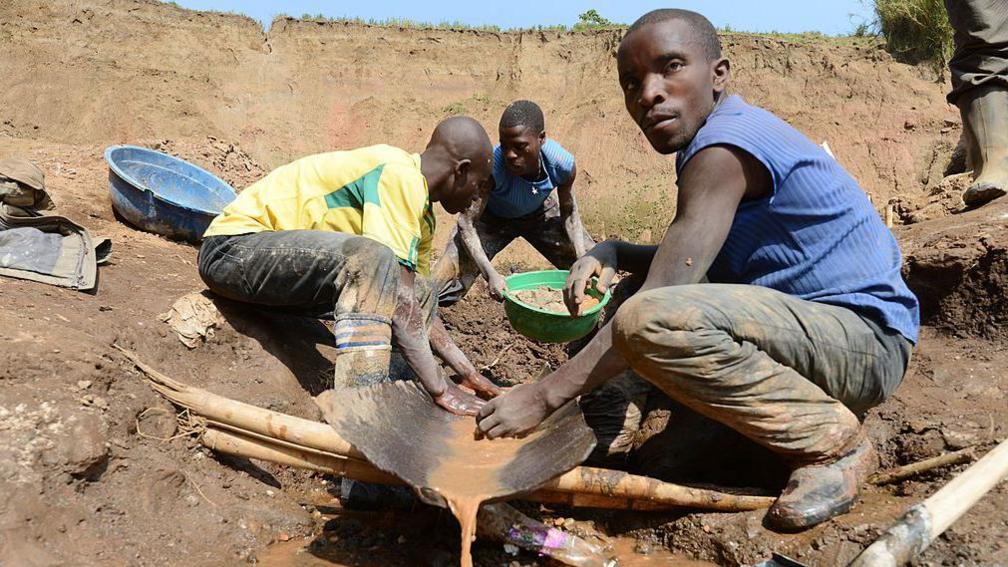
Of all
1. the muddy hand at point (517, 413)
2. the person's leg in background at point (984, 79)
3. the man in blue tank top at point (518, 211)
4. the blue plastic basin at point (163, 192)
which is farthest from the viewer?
the blue plastic basin at point (163, 192)

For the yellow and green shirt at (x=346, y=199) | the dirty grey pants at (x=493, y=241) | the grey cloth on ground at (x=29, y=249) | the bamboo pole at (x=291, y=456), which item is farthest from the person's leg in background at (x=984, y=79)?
the grey cloth on ground at (x=29, y=249)

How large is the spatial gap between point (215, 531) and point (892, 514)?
212cm

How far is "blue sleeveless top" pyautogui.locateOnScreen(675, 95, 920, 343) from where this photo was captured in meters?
2.30

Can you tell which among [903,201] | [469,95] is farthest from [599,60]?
[903,201]

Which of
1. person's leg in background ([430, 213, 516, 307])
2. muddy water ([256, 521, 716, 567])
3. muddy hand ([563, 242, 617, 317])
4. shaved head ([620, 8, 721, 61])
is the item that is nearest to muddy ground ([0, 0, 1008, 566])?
muddy water ([256, 521, 716, 567])

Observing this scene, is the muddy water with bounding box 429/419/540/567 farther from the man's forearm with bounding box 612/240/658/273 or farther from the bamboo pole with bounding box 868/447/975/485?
the bamboo pole with bounding box 868/447/975/485

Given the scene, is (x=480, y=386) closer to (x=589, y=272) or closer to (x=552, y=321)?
(x=552, y=321)

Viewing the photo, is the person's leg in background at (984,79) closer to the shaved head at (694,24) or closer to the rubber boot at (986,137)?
the rubber boot at (986,137)

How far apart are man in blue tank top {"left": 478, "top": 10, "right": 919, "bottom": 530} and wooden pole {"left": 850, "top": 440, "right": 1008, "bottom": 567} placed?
1.38ft

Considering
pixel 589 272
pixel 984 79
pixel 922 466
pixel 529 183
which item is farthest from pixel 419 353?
pixel 984 79

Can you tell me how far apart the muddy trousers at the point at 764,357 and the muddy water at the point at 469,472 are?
0.56 metres

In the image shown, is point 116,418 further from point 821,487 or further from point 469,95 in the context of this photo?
point 469,95

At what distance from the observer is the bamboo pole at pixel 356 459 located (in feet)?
8.05

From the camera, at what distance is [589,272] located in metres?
3.09
